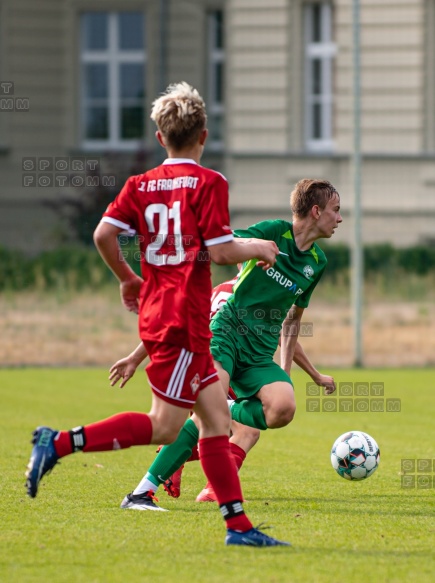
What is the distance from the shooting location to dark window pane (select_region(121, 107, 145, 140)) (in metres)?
25.9

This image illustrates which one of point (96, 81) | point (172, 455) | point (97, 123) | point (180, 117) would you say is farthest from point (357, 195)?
point (180, 117)

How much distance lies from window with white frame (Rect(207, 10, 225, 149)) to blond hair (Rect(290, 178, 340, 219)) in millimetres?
18504

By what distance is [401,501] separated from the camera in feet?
22.9

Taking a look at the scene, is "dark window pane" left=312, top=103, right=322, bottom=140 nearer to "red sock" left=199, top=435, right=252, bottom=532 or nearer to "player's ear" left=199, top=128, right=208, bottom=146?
"player's ear" left=199, top=128, right=208, bottom=146

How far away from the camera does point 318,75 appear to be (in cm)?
2462

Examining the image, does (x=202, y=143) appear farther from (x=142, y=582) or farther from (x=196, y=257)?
(x=142, y=582)

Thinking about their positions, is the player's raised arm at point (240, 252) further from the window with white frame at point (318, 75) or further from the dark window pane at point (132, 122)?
the dark window pane at point (132, 122)

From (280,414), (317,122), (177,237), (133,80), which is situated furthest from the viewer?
(133,80)

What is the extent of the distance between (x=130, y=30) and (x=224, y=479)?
848 inches

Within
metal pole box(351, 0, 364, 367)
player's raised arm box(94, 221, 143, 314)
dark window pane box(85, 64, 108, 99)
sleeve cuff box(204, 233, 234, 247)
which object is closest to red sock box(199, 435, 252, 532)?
player's raised arm box(94, 221, 143, 314)

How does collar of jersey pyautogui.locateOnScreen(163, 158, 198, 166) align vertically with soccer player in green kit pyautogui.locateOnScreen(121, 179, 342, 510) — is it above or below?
above

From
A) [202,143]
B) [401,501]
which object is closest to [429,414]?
[401,501]

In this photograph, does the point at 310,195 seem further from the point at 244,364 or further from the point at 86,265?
the point at 86,265

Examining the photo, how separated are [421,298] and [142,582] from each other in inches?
656
